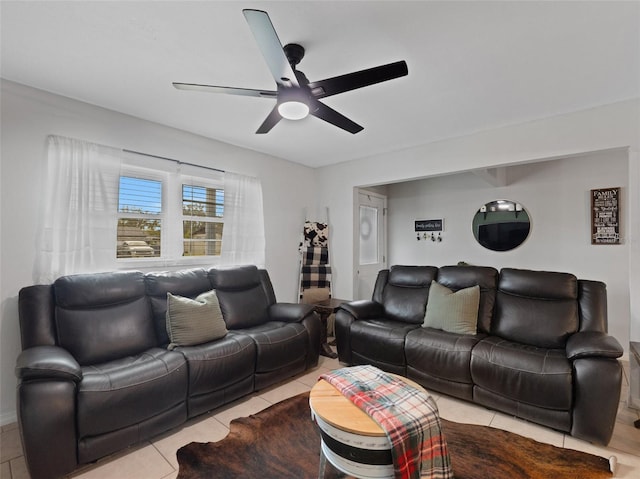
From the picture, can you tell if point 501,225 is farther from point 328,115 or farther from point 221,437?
point 221,437

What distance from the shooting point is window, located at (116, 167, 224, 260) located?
2957 mm

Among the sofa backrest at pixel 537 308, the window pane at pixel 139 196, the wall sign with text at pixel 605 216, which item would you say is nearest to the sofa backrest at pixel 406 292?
the sofa backrest at pixel 537 308

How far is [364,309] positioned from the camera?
3.38 metres

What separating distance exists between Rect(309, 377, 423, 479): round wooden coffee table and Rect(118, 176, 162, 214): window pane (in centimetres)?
256

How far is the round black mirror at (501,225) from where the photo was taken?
14.1 feet

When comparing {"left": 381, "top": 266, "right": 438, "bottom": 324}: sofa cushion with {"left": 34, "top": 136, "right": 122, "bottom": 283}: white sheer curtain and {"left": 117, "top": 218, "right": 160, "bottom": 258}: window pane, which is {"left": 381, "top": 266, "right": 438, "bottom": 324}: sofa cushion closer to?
{"left": 117, "top": 218, "right": 160, "bottom": 258}: window pane

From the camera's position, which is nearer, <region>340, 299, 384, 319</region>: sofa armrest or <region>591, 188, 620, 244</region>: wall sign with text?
<region>340, 299, 384, 319</region>: sofa armrest

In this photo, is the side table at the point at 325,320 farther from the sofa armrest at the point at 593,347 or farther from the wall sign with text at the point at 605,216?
the wall sign with text at the point at 605,216

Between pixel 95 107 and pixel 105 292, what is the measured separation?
164cm

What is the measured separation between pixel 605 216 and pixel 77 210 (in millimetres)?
5584

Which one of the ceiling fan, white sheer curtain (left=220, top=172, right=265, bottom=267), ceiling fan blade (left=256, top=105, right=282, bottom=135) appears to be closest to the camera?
the ceiling fan

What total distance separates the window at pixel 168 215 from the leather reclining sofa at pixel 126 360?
1.42 ft

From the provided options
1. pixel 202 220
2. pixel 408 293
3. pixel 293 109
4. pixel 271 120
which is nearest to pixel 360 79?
pixel 293 109

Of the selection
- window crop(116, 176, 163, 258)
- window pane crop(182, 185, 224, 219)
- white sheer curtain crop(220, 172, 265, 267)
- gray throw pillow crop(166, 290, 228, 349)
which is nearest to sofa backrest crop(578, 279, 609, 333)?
gray throw pillow crop(166, 290, 228, 349)
